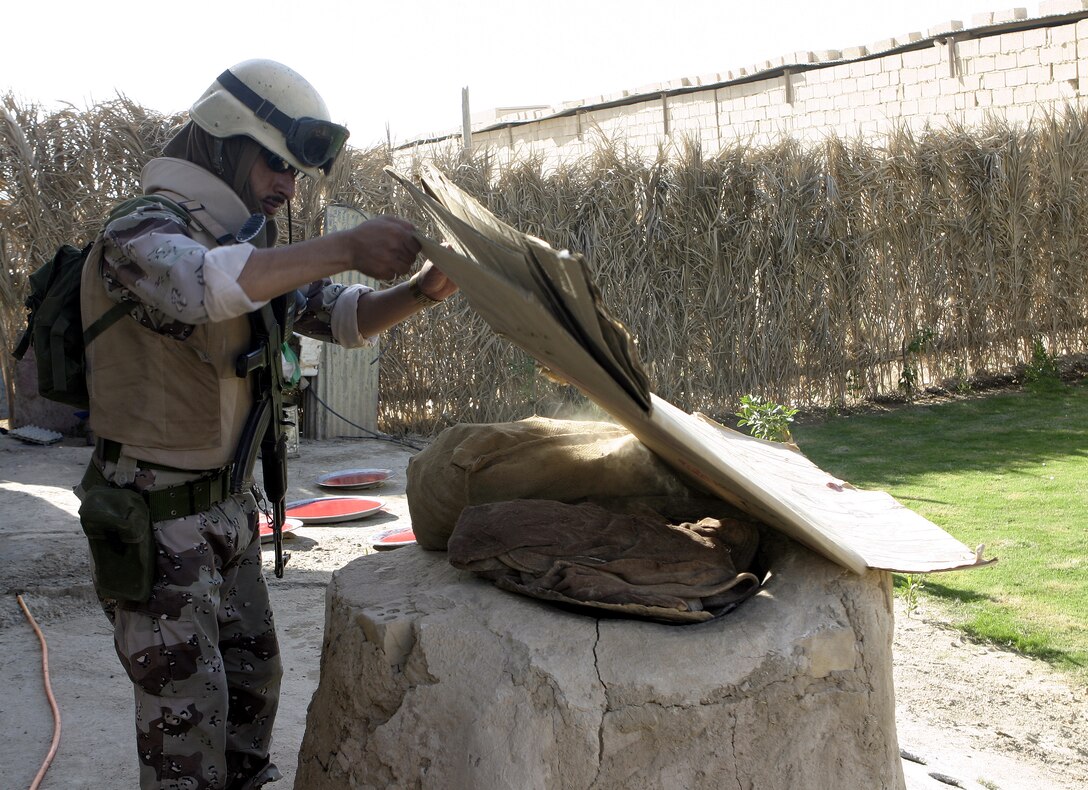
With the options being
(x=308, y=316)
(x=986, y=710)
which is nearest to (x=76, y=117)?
(x=308, y=316)

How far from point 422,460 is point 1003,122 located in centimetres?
899

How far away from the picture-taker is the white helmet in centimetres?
227

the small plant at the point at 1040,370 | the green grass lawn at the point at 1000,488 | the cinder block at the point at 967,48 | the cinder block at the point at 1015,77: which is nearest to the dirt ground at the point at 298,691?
the green grass lawn at the point at 1000,488

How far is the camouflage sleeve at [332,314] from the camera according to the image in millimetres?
2689

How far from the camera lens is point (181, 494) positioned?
2.27m

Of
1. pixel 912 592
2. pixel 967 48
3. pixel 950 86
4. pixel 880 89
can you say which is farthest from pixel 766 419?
pixel 880 89

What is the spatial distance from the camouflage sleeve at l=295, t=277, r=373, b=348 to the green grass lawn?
3.06 meters

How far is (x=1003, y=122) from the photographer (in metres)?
9.59

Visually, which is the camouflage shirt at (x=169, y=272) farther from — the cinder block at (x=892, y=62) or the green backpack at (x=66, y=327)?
the cinder block at (x=892, y=62)

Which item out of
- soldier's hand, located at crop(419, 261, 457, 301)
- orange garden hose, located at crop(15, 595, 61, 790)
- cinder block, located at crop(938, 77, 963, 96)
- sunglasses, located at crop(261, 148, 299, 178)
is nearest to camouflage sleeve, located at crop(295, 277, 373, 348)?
soldier's hand, located at crop(419, 261, 457, 301)

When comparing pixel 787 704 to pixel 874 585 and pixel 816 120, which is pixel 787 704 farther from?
pixel 816 120

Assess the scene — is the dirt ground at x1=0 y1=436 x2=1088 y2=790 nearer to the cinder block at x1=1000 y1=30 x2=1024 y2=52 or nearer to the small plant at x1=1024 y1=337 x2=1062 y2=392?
the small plant at x1=1024 y1=337 x2=1062 y2=392

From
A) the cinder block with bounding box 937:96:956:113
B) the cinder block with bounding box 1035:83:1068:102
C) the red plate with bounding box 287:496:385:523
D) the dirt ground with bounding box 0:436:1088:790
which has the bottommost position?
the dirt ground with bounding box 0:436:1088:790

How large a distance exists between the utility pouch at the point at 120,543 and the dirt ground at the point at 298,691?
1.13m
